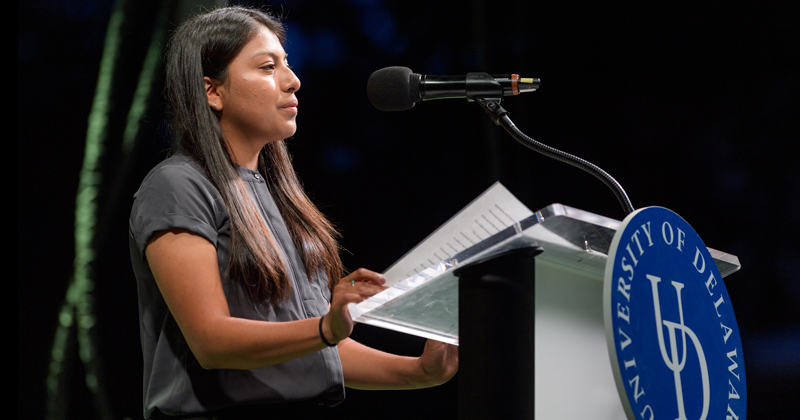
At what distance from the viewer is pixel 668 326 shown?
762mm

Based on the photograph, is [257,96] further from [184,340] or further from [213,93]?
[184,340]

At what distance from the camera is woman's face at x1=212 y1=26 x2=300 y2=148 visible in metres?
1.35

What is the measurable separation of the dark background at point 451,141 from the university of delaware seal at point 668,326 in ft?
Answer: 4.45

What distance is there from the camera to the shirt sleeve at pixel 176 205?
108 cm

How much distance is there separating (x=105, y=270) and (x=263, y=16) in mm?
948

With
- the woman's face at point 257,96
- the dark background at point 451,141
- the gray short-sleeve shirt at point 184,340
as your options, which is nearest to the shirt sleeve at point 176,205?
the gray short-sleeve shirt at point 184,340

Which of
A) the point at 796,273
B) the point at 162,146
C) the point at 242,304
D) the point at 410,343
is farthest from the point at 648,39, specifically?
the point at 242,304

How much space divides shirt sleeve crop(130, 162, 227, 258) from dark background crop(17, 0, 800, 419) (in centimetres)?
80

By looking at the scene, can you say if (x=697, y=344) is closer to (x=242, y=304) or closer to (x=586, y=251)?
(x=586, y=251)

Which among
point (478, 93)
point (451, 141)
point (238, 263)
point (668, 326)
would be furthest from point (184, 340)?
point (451, 141)

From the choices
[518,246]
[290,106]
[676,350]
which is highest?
[290,106]

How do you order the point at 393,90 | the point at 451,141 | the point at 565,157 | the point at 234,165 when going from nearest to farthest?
1. the point at 565,157
2. the point at 393,90
3. the point at 234,165
4. the point at 451,141

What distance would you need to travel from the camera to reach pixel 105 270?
2.01 metres

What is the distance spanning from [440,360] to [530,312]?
407 mm
